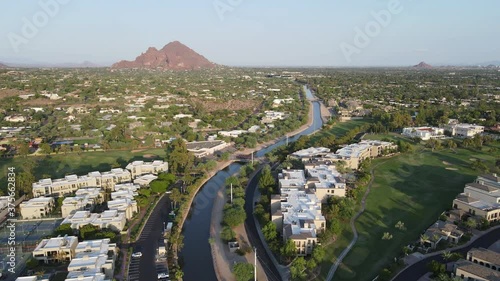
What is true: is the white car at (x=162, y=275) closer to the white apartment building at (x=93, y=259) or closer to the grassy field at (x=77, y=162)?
the white apartment building at (x=93, y=259)

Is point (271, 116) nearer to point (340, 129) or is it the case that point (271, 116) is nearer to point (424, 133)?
point (340, 129)

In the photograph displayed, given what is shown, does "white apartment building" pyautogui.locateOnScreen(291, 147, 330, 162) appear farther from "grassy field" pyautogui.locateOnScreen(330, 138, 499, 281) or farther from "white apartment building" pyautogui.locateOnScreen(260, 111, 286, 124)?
"white apartment building" pyautogui.locateOnScreen(260, 111, 286, 124)

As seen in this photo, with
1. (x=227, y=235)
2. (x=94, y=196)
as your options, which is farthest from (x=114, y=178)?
(x=227, y=235)

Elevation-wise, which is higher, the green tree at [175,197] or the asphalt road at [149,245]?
the green tree at [175,197]

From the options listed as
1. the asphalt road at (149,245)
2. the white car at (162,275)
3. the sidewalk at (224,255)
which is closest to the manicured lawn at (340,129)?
the sidewalk at (224,255)

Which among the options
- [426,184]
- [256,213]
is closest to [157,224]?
[256,213]

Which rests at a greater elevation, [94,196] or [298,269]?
[94,196]

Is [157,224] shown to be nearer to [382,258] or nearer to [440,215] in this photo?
[382,258]
